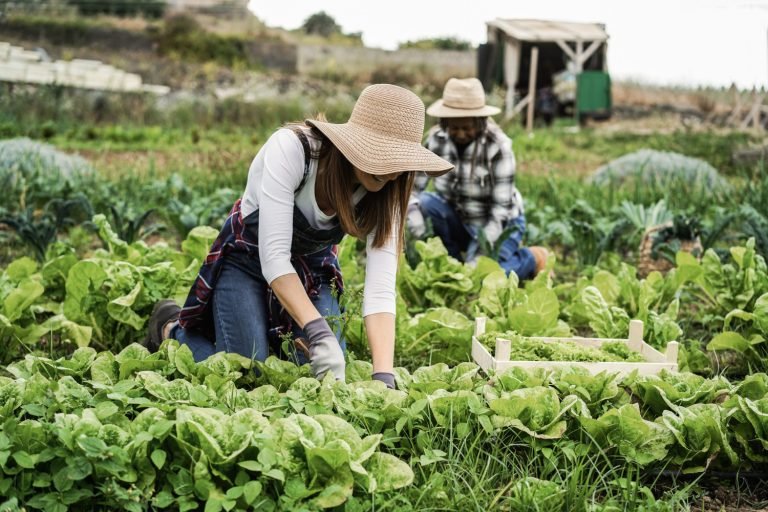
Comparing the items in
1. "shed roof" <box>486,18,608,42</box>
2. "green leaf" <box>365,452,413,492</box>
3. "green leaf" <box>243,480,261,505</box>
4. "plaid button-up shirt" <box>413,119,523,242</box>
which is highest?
"shed roof" <box>486,18,608,42</box>

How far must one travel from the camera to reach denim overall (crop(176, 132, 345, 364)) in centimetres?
307

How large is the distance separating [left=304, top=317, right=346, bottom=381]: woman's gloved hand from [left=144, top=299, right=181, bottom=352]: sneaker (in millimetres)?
943

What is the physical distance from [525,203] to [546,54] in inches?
636

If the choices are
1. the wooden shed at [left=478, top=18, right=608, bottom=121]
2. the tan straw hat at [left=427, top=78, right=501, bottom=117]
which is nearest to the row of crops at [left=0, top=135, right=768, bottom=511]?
the tan straw hat at [left=427, top=78, right=501, bottom=117]

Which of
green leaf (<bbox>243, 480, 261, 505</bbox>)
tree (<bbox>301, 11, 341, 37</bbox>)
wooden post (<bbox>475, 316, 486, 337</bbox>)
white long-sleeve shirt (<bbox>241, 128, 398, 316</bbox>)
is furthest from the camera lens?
tree (<bbox>301, 11, 341, 37</bbox>)

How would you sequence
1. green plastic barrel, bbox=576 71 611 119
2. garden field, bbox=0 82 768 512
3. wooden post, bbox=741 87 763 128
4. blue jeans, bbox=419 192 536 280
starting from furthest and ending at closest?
green plastic barrel, bbox=576 71 611 119 < wooden post, bbox=741 87 763 128 < blue jeans, bbox=419 192 536 280 < garden field, bbox=0 82 768 512

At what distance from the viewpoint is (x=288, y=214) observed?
9.09 ft

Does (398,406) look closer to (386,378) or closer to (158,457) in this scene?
(386,378)

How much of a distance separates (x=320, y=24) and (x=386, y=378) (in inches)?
1533

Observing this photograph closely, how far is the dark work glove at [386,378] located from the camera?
2.62 m

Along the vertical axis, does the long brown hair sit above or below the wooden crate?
above

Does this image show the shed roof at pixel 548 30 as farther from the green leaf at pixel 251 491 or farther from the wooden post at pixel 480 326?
the green leaf at pixel 251 491

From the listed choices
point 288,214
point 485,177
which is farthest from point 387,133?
point 485,177

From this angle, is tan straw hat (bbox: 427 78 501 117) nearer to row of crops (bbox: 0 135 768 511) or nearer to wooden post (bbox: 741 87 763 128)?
row of crops (bbox: 0 135 768 511)
